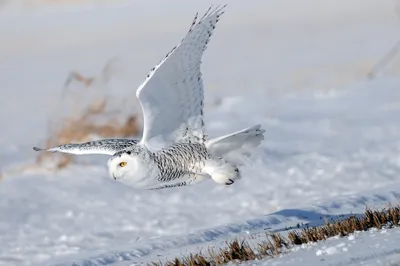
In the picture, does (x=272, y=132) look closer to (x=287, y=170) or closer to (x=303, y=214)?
(x=287, y=170)

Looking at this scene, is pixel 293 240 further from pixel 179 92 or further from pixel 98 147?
pixel 98 147

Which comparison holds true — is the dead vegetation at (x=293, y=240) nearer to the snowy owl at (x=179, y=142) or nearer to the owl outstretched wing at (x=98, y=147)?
the snowy owl at (x=179, y=142)

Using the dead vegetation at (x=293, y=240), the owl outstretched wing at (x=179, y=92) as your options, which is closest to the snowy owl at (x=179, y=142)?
the owl outstretched wing at (x=179, y=92)

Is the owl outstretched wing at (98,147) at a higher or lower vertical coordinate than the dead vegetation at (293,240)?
higher

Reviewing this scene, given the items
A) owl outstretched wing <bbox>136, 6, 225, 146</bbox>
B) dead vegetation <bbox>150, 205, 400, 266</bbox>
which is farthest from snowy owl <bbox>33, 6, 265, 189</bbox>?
dead vegetation <bbox>150, 205, 400, 266</bbox>

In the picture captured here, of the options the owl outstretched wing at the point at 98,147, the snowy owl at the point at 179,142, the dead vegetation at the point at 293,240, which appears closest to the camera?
the dead vegetation at the point at 293,240

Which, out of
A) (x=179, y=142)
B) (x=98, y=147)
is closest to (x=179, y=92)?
(x=179, y=142)

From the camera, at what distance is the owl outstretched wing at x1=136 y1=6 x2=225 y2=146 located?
892 centimetres

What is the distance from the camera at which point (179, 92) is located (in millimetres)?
9320

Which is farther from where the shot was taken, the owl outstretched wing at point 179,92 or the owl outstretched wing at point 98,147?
the owl outstretched wing at point 98,147

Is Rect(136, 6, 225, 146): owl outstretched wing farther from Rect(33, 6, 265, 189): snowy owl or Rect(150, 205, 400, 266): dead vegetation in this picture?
Rect(150, 205, 400, 266): dead vegetation

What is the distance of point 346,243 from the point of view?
834cm

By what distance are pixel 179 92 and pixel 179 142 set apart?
0.64 metres

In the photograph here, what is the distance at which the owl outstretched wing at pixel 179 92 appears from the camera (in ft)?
29.3
